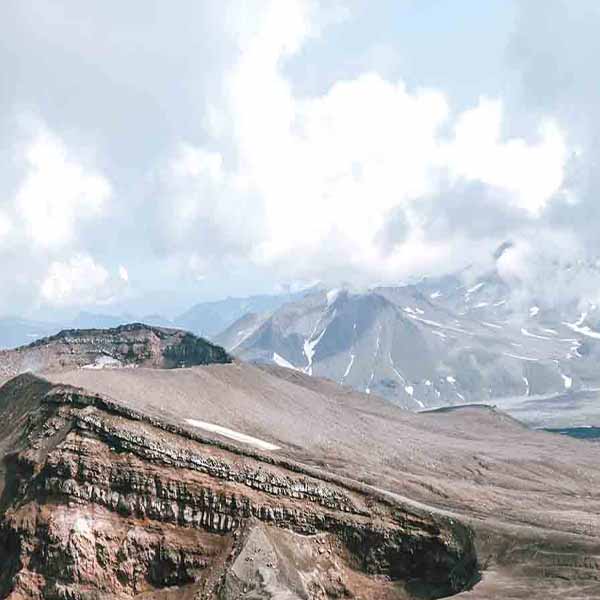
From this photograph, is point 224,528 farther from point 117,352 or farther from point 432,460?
point 117,352

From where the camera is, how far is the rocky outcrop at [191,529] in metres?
61.2

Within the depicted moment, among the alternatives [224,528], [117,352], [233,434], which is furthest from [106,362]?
[224,528]

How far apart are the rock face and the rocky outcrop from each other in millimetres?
83339

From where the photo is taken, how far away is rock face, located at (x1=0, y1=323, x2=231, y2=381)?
514ft

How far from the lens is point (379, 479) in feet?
270

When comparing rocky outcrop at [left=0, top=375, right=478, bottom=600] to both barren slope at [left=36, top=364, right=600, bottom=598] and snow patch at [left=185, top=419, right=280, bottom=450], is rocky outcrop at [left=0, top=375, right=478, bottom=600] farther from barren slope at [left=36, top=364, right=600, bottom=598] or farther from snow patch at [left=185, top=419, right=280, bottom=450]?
snow patch at [left=185, top=419, right=280, bottom=450]

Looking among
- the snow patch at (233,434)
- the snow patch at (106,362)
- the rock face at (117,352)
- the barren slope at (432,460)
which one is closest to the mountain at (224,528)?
the barren slope at (432,460)

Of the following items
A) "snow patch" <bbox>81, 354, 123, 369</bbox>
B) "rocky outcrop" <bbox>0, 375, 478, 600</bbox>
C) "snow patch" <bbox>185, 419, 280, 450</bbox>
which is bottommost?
"rocky outcrop" <bbox>0, 375, 478, 600</bbox>

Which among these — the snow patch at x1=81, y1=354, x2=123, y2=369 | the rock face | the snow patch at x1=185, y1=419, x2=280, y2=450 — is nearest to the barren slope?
the snow patch at x1=185, y1=419, x2=280, y2=450

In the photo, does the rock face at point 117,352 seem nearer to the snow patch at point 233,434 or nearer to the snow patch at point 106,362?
the snow patch at point 106,362

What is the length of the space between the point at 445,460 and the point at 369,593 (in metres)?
53.4

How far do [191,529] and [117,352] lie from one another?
338ft

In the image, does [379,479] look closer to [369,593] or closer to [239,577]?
[369,593]

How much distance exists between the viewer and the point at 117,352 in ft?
533
